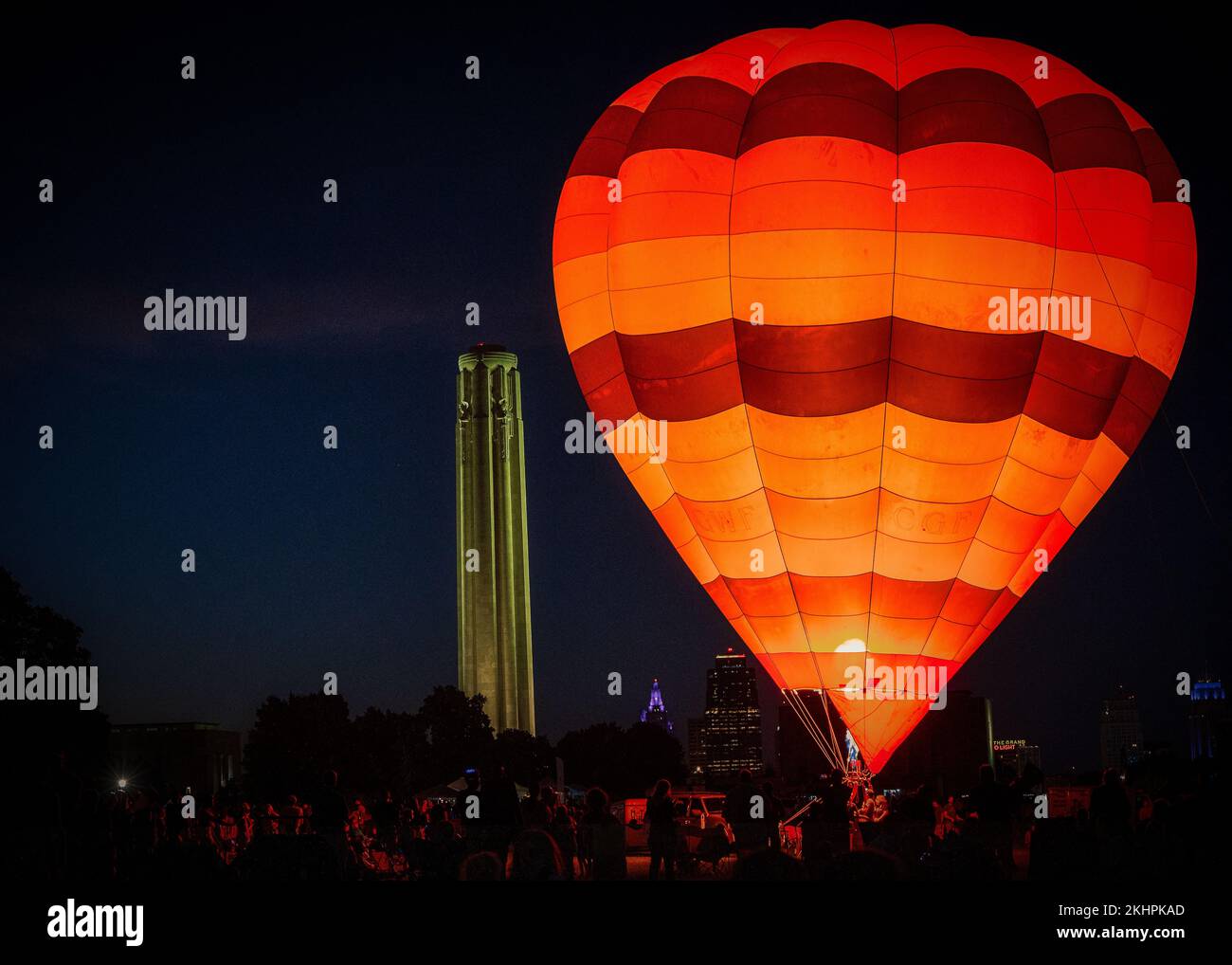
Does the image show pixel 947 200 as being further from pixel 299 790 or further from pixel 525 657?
pixel 525 657

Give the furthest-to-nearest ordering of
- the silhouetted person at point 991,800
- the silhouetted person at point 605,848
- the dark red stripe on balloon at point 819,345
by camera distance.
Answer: the dark red stripe on balloon at point 819,345, the silhouetted person at point 991,800, the silhouetted person at point 605,848

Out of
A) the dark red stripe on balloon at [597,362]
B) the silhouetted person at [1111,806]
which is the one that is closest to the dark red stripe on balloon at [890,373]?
the dark red stripe on balloon at [597,362]

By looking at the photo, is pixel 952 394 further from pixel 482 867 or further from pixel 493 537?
pixel 493 537

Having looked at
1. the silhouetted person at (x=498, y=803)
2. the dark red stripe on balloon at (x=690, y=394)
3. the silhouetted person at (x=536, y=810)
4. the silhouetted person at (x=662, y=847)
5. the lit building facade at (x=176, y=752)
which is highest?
the dark red stripe on balloon at (x=690, y=394)

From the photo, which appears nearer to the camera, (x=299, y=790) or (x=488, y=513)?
(x=299, y=790)

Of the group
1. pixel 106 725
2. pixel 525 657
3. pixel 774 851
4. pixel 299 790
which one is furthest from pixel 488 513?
pixel 774 851

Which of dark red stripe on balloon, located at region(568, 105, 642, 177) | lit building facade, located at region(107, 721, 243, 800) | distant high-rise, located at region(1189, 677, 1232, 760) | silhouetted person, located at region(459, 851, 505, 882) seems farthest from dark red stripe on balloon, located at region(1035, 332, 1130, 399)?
lit building facade, located at region(107, 721, 243, 800)

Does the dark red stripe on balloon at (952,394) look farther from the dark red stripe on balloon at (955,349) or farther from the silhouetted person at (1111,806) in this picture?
the silhouetted person at (1111,806)
